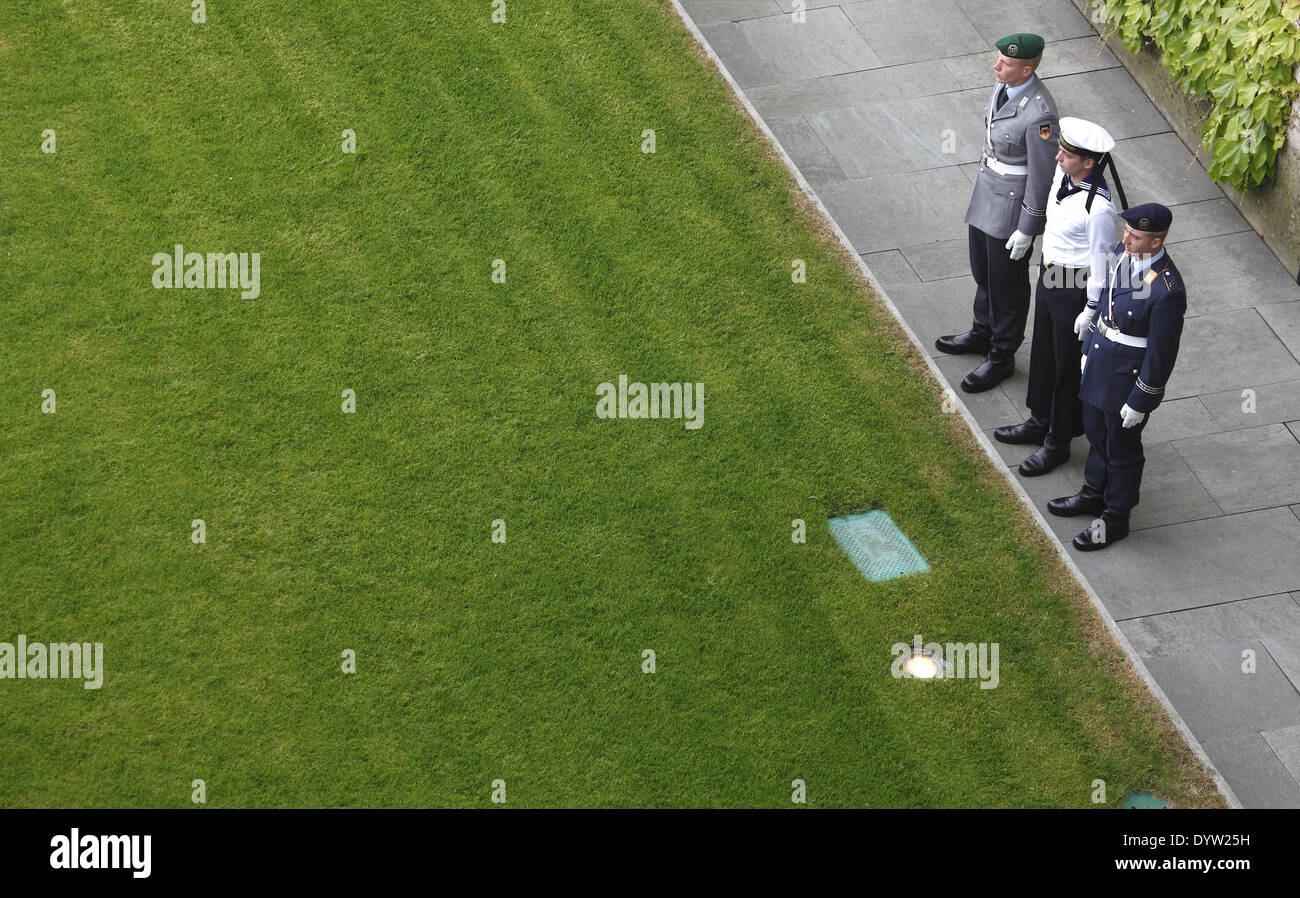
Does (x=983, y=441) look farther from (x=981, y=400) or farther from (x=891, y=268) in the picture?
(x=891, y=268)

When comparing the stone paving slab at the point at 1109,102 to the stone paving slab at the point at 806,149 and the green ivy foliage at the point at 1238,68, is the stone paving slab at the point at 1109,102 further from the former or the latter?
the stone paving slab at the point at 806,149

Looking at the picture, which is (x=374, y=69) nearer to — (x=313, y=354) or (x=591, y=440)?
(x=313, y=354)

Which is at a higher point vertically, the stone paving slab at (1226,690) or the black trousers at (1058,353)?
the black trousers at (1058,353)

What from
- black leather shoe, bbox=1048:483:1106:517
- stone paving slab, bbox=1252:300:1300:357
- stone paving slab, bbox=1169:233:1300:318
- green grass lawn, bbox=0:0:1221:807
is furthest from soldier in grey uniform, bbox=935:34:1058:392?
stone paving slab, bbox=1252:300:1300:357

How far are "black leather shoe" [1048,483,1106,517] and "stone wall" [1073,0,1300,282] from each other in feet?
10.7

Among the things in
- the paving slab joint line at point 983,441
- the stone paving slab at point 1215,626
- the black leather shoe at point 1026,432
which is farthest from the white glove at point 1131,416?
the stone paving slab at point 1215,626

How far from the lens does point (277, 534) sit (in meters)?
9.35

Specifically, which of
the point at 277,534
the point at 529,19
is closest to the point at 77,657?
the point at 277,534

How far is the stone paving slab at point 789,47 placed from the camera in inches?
514

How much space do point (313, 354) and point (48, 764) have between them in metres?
3.46

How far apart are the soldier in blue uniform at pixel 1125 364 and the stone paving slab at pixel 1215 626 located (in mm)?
674

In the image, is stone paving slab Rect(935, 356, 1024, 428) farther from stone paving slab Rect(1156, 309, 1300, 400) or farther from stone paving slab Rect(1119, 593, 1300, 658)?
stone paving slab Rect(1119, 593, 1300, 658)

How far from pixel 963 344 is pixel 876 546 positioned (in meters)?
2.07

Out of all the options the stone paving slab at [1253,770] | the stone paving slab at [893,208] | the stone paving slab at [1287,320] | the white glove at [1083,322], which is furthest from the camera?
the stone paving slab at [893,208]
